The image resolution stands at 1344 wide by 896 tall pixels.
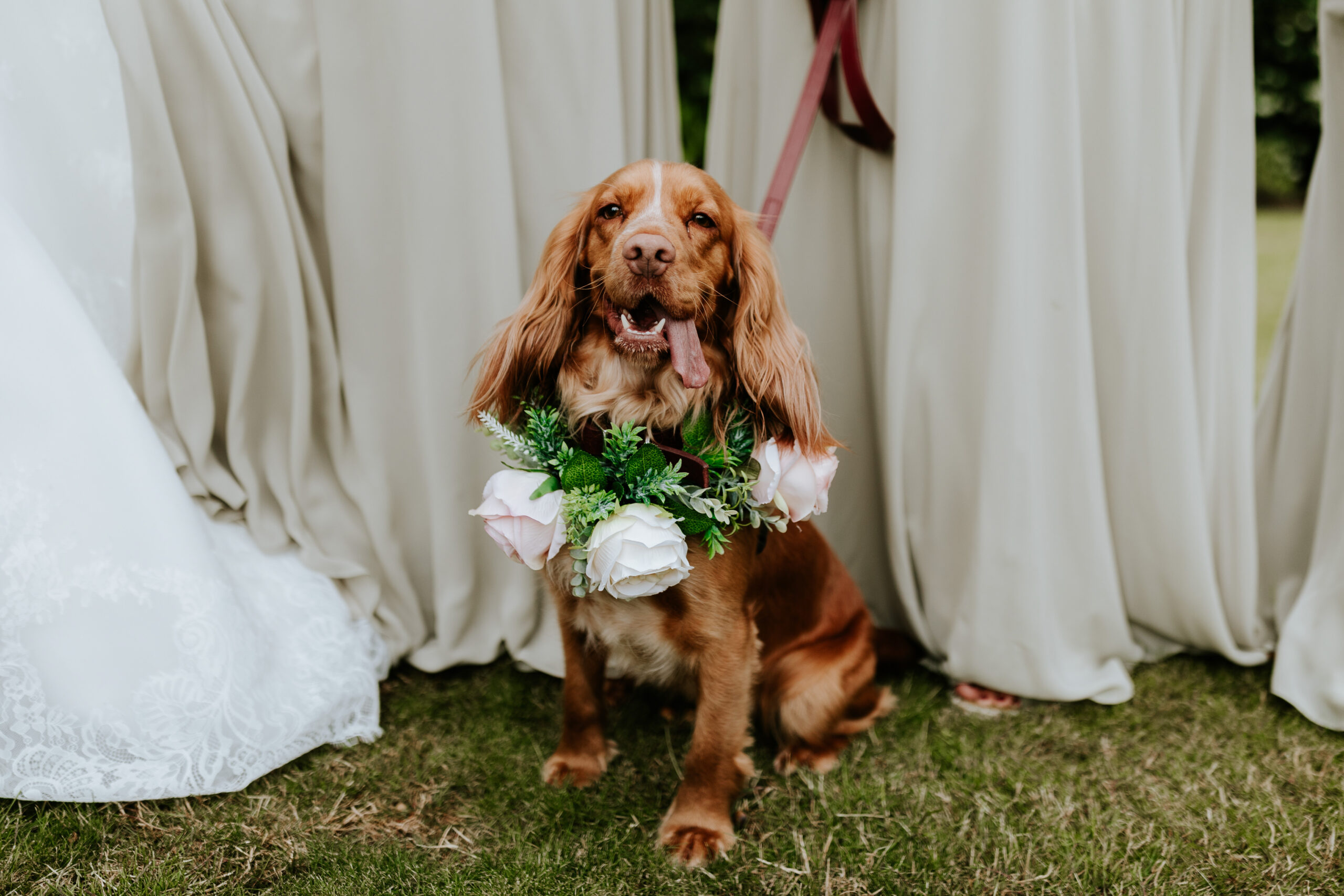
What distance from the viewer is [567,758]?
231cm

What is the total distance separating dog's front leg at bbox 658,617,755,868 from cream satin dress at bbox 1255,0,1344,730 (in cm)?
158

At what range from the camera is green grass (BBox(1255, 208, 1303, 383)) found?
666cm

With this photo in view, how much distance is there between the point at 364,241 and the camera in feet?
8.50

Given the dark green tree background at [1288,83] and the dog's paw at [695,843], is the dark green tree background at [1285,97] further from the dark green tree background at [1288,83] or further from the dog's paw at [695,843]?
the dog's paw at [695,843]

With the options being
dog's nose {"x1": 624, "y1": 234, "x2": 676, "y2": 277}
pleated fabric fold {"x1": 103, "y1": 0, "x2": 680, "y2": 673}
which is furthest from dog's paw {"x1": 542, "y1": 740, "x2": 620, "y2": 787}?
dog's nose {"x1": 624, "y1": 234, "x2": 676, "y2": 277}

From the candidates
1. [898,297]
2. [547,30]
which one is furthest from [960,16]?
[547,30]

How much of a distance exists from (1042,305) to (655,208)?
3.77ft

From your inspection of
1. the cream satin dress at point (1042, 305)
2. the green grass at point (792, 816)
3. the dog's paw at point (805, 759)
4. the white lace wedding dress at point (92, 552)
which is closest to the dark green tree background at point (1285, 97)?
the cream satin dress at point (1042, 305)

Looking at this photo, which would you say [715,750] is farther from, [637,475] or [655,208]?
[655,208]

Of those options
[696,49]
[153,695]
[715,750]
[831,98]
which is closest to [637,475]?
[715,750]

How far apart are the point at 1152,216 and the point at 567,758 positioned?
6.67 feet

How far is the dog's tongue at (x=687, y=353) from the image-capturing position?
1772 mm

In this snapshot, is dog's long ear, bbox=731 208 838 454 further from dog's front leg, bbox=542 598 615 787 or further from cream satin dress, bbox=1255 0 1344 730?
cream satin dress, bbox=1255 0 1344 730

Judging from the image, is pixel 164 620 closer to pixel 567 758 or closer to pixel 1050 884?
pixel 567 758
